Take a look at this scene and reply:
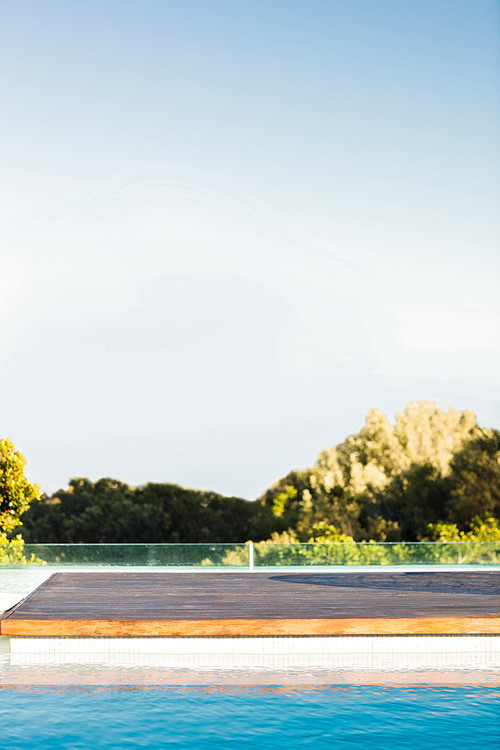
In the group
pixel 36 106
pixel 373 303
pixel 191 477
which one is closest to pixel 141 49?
pixel 36 106

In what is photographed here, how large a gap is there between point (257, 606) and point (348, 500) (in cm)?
1904

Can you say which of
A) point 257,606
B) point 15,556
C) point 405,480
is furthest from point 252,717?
point 405,480

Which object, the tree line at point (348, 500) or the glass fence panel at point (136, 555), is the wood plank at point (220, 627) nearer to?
the glass fence panel at point (136, 555)

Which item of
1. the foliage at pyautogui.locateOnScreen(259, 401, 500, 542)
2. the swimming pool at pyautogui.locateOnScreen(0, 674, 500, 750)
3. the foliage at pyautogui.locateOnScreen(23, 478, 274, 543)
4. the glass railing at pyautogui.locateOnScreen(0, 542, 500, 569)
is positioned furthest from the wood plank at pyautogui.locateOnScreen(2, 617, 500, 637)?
the foliage at pyautogui.locateOnScreen(23, 478, 274, 543)

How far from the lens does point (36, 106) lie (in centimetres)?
2395

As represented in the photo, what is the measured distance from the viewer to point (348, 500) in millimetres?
25297

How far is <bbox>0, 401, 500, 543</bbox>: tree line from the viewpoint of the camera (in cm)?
2412

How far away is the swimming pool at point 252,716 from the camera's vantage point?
15.3 feet

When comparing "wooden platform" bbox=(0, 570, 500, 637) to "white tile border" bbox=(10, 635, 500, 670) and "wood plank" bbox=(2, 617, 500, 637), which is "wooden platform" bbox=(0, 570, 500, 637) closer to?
"wood plank" bbox=(2, 617, 500, 637)

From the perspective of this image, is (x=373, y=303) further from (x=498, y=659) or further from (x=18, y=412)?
(x=498, y=659)

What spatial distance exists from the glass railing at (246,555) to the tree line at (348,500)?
18.9 ft

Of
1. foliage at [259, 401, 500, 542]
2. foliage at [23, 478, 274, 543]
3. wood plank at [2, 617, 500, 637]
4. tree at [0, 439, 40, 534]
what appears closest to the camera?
wood plank at [2, 617, 500, 637]

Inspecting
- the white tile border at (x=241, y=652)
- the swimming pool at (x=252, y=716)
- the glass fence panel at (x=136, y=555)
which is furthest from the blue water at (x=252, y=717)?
the glass fence panel at (x=136, y=555)

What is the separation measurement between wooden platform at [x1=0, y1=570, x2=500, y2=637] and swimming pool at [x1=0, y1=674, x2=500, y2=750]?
46 cm
